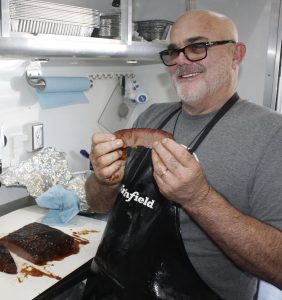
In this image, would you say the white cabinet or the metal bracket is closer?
the white cabinet

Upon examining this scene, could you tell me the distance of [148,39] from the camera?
5.94 ft

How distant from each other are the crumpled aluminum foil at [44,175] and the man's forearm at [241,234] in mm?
818

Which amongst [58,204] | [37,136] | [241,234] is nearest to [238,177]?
[241,234]

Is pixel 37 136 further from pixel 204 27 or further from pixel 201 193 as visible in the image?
pixel 201 193

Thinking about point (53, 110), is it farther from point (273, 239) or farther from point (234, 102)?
point (273, 239)

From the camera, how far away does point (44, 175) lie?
1.71 m

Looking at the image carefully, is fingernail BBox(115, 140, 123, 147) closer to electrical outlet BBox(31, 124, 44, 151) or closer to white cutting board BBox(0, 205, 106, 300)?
white cutting board BBox(0, 205, 106, 300)

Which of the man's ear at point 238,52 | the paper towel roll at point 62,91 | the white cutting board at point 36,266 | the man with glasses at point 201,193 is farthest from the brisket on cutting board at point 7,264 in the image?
the man's ear at point 238,52

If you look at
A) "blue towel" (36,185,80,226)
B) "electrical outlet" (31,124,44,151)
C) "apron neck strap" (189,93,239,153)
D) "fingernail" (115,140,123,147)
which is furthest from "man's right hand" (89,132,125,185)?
"electrical outlet" (31,124,44,151)

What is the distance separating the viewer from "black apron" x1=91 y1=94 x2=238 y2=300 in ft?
3.63

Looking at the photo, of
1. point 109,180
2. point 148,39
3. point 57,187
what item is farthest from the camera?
point 148,39

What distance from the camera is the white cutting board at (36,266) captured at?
3.59ft

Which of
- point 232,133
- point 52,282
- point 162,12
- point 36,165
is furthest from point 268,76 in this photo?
point 52,282

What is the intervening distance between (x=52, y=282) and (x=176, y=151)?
62 cm
